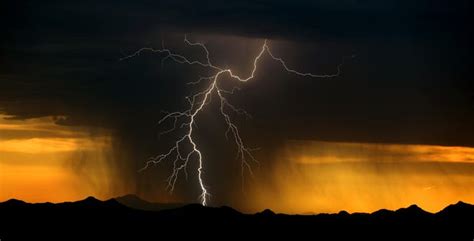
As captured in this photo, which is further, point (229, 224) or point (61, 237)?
point (229, 224)

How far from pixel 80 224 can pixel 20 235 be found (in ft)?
20.5

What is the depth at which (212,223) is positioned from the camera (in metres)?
58.1

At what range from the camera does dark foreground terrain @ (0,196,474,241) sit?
174 ft

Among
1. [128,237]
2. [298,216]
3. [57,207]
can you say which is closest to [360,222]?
[298,216]

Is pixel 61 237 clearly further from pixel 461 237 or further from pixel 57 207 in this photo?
pixel 461 237

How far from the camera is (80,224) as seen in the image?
5606 centimetres

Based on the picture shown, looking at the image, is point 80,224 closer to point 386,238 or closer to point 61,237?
point 61,237

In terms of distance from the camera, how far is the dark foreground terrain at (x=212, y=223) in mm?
53188

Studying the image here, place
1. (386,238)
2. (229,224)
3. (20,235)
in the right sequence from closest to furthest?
(20,235) < (386,238) < (229,224)

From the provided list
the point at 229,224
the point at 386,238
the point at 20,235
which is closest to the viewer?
the point at 20,235

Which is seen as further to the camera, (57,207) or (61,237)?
(57,207)

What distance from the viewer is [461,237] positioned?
5325 centimetres

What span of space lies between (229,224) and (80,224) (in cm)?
956

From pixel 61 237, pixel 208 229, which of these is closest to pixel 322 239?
pixel 208 229
